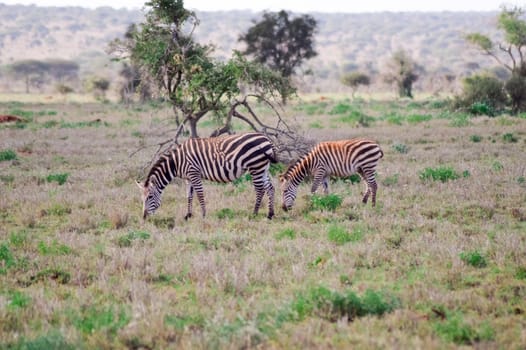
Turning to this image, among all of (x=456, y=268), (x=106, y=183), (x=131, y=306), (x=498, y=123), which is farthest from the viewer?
(x=498, y=123)

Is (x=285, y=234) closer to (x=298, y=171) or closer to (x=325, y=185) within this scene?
(x=298, y=171)

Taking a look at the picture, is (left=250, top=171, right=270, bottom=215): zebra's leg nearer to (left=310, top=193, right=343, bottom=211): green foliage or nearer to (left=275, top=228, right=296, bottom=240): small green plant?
(left=310, top=193, right=343, bottom=211): green foliage

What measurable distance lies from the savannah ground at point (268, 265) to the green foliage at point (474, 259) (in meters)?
0.02

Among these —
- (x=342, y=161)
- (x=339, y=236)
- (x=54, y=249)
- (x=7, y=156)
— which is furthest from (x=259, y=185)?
(x=7, y=156)

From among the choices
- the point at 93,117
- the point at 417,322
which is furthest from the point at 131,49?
the point at 93,117

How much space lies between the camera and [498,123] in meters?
26.4

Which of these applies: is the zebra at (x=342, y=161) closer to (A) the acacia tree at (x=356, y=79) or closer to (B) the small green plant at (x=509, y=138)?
(B) the small green plant at (x=509, y=138)

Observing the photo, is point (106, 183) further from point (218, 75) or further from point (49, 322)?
point (49, 322)

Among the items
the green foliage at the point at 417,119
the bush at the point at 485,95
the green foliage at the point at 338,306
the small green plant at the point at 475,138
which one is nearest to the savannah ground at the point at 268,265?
the green foliage at the point at 338,306

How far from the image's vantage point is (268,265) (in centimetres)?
862

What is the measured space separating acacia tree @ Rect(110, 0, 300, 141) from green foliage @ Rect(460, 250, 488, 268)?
7.68 metres

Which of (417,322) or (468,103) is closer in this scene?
(417,322)

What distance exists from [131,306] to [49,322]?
2.87 ft

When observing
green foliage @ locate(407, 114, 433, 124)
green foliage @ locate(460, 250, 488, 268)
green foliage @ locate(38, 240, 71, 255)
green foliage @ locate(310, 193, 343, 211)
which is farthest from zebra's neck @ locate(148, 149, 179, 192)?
green foliage @ locate(407, 114, 433, 124)
